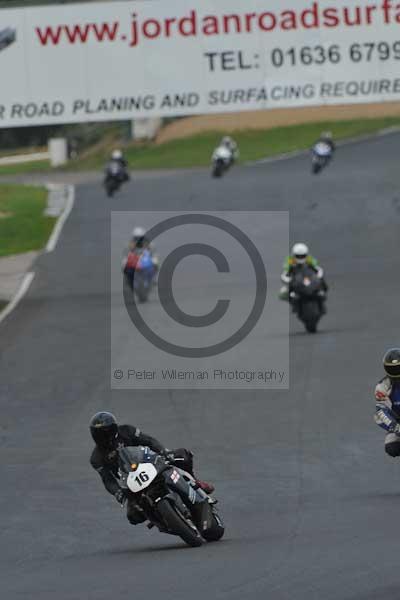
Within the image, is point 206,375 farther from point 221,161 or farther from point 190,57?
point 221,161

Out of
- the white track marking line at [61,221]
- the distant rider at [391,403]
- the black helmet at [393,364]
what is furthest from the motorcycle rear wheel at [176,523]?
the white track marking line at [61,221]

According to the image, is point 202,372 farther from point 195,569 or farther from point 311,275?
point 195,569

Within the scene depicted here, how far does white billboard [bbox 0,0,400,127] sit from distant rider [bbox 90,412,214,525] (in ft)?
61.0

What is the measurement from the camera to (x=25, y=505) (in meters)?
13.4

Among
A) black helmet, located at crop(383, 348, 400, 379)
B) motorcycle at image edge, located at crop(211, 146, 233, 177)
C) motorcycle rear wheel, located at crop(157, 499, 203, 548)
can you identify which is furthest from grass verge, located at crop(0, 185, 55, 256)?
motorcycle rear wheel, located at crop(157, 499, 203, 548)

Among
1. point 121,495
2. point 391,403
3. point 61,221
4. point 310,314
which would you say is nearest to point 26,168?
point 61,221

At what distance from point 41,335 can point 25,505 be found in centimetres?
1415

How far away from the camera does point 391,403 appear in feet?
42.6

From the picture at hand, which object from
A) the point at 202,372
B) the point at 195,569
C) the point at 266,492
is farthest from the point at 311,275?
the point at 195,569

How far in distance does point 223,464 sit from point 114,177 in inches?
1470

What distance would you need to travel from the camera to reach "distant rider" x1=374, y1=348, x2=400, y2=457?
12797 mm

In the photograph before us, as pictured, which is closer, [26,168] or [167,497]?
[167,497]

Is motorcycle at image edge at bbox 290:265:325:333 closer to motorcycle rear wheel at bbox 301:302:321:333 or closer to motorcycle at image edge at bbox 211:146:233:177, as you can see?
motorcycle rear wheel at bbox 301:302:321:333

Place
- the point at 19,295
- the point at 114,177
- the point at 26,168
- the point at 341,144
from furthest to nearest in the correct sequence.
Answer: the point at 26,168
the point at 341,144
the point at 114,177
the point at 19,295
